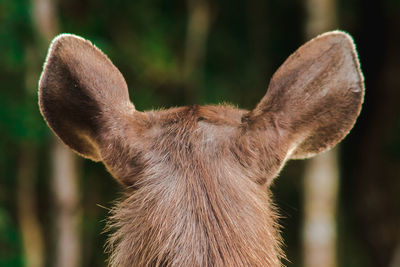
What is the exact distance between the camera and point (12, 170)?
36.4ft

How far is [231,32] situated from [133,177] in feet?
30.9

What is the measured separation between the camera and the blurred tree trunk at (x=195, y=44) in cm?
1052

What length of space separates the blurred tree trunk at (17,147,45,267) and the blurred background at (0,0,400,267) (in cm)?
3

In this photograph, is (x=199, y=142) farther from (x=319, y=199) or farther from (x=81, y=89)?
(x=319, y=199)

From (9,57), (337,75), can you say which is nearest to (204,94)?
(9,57)

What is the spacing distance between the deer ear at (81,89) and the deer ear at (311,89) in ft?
2.02

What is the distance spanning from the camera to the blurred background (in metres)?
8.62

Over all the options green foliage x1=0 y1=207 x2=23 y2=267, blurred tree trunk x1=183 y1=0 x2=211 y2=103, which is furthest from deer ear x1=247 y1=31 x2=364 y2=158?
blurred tree trunk x1=183 y1=0 x2=211 y2=103

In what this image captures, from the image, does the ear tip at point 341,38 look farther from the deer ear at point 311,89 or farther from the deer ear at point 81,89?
the deer ear at point 81,89

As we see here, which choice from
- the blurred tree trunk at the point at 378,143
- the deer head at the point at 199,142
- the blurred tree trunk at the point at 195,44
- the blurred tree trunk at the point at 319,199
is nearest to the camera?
the deer head at the point at 199,142

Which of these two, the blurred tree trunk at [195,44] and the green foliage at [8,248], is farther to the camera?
the blurred tree trunk at [195,44]

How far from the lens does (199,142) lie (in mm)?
2432

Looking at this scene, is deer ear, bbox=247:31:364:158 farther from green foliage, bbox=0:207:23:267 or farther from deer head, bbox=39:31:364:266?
green foliage, bbox=0:207:23:267

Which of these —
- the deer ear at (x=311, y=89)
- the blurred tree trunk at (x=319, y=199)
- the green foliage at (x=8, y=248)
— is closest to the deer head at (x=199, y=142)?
the deer ear at (x=311, y=89)
